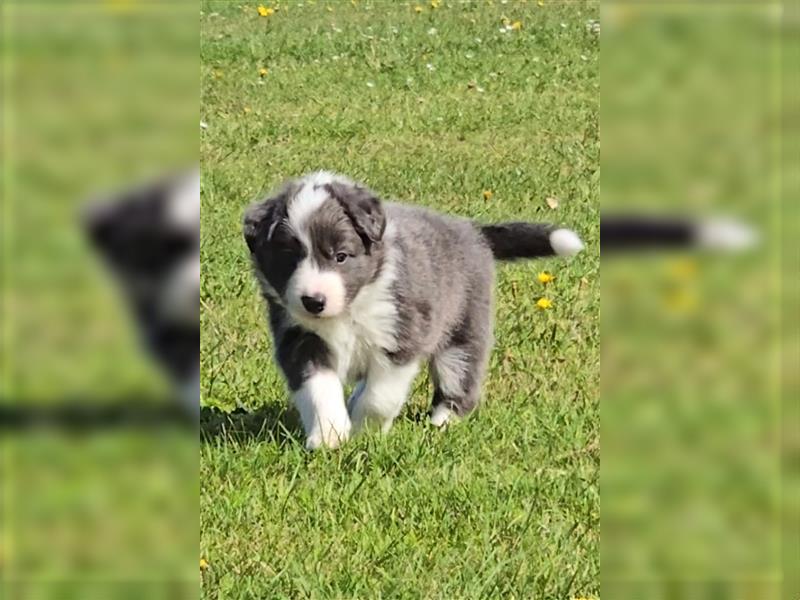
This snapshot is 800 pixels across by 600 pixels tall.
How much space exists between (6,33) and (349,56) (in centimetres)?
87

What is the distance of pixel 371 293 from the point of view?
2613 mm

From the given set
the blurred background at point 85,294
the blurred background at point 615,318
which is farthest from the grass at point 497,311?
the blurred background at point 85,294

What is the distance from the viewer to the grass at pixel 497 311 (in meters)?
2.19

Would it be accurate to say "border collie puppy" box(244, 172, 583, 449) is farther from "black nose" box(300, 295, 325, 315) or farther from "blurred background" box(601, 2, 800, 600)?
"blurred background" box(601, 2, 800, 600)

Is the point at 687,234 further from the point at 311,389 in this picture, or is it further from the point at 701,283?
the point at 311,389

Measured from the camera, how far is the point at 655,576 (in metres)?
1.91

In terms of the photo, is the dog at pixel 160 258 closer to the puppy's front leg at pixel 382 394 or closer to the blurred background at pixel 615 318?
the blurred background at pixel 615 318

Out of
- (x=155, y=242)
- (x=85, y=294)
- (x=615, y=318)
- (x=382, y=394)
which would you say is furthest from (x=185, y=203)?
(x=382, y=394)

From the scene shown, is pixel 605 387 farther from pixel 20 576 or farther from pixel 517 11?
pixel 20 576

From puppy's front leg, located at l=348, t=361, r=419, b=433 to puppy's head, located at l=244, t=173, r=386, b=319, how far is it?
0.58 feet

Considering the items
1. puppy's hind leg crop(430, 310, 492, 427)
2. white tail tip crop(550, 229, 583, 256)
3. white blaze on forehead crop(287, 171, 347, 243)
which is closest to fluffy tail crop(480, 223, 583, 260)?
white tail tip crop(550, 229, 583, 256)

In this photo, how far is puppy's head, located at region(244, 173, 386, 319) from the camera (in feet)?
7.63

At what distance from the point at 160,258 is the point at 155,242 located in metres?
0.02

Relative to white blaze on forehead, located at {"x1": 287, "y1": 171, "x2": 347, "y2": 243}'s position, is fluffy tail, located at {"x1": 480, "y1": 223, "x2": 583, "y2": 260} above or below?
below
